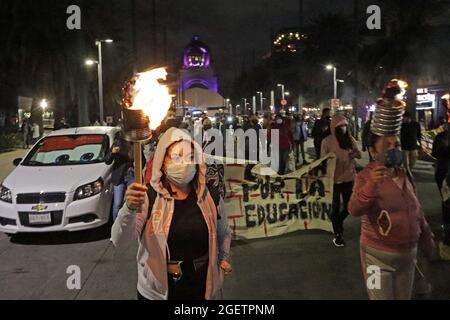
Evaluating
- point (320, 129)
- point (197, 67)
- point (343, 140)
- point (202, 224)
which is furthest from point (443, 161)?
point (197, 67)

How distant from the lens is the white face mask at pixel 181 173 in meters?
3.23

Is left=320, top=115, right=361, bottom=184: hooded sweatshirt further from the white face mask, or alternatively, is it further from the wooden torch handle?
the wooden torch handle

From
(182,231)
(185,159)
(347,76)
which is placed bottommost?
(182,231)

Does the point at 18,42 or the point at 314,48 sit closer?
the point at 18,42

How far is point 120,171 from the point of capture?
8.28 meters

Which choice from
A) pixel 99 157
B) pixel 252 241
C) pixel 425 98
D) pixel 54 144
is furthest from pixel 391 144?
pixel 425 98

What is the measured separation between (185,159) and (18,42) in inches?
1042

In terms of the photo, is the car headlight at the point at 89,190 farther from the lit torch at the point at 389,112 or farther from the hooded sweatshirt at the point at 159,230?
the lit torch at the point at 389,112

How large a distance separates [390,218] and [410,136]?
9.35m

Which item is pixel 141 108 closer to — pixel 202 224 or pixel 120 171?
pixel 202 224

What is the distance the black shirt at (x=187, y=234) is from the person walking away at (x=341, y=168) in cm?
436

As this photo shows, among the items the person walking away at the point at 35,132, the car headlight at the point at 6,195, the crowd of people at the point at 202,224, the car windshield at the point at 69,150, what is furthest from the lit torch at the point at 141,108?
the person walking away at the point at 35,132
